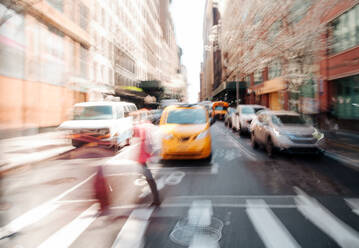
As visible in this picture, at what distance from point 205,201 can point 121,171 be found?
1715 millimetres

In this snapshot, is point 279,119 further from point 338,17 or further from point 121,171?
point 338,17

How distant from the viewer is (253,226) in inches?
162

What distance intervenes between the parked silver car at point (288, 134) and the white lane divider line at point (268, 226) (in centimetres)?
444

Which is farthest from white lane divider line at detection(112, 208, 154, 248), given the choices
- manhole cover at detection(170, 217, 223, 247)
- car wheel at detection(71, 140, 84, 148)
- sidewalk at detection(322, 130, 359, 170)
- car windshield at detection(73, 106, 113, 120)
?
car wheel at detection(71, 140, 84, 148)

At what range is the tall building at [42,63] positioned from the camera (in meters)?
16.8

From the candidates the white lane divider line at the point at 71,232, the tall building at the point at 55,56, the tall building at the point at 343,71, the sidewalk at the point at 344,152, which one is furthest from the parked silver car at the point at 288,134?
the tall building at the point at 55,56

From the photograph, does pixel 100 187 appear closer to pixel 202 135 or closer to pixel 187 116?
pixel 202 135

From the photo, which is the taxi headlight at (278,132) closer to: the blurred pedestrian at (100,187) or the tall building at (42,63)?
the blurred pedestrian at (100,187)

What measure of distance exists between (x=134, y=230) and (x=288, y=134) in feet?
22.0

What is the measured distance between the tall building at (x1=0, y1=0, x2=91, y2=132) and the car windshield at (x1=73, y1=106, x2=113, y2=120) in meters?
4.92

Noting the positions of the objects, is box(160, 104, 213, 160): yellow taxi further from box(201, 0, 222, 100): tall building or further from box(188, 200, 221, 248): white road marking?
box(201, 0, 222, 100): tall building

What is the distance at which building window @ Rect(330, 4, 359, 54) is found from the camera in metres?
16.9

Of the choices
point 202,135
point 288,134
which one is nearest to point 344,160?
point 288,134

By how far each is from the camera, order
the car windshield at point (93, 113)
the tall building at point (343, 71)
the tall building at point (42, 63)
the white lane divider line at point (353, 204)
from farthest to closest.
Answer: the tall building at point (343, 71), the tall building at point (42, 63), the car windshield at point (93, 113), the white lane divider line at point (353, 204)
